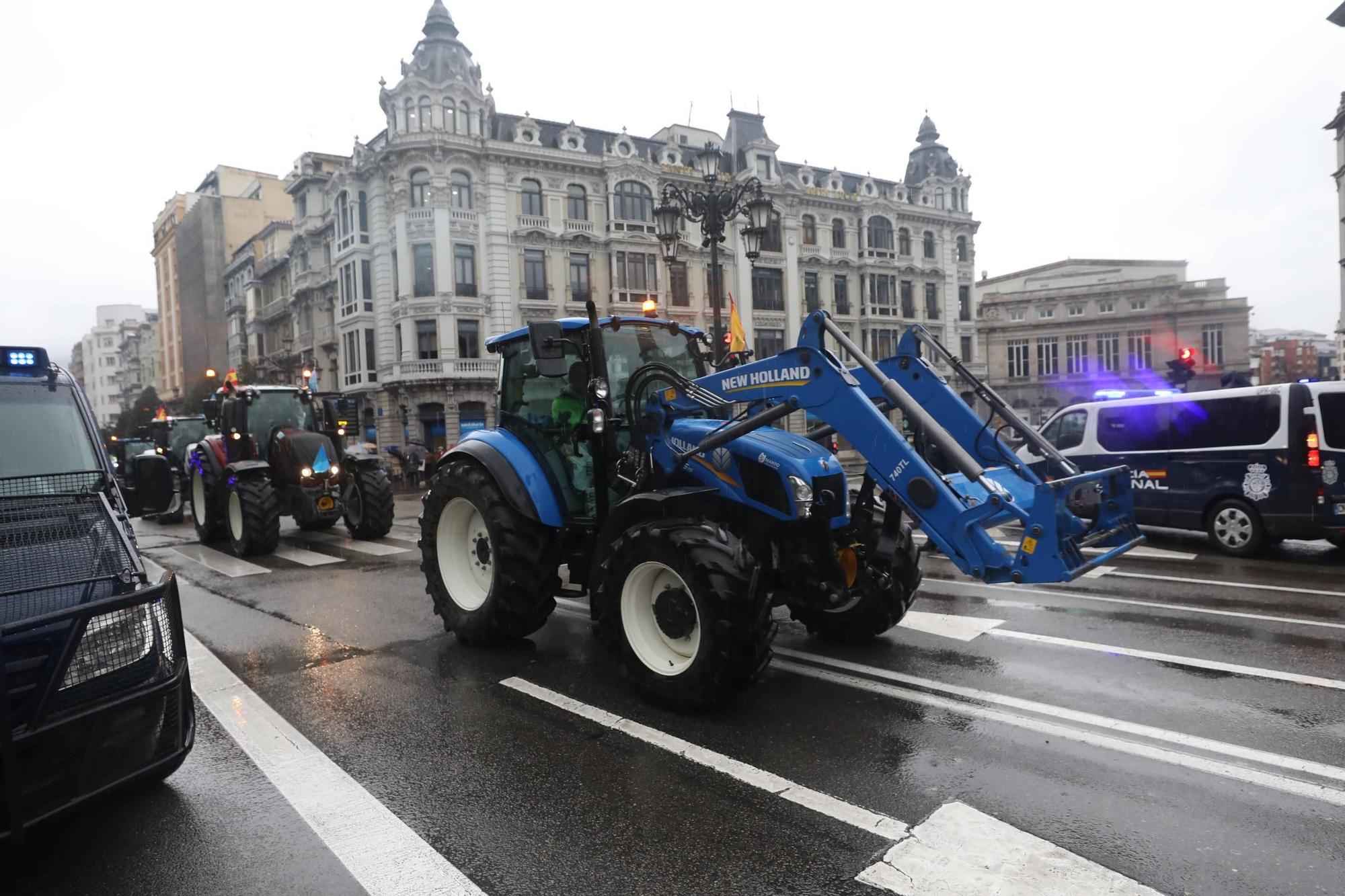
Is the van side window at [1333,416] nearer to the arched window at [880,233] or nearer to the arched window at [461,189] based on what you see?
the arched window at [461,189]

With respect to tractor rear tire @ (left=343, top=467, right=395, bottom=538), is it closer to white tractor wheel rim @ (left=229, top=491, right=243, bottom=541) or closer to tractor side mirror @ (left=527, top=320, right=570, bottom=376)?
white tractor wheel rim @ (left=229, top=491, right=243, bottom=541)

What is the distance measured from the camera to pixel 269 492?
1191cm

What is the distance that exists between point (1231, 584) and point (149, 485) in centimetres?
1004

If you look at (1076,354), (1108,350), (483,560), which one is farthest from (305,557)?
(1108,350)

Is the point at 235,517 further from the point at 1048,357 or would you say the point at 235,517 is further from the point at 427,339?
the point at 1048,357

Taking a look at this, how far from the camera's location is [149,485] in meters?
5.19

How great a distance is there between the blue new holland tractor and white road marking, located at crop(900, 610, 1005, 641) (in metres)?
0.73

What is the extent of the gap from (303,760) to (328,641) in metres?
2.63

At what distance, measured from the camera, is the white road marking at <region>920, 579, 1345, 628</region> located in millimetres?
6809

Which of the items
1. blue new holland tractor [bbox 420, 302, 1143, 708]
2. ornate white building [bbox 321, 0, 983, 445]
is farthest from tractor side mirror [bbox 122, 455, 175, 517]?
ornate white building [bbox 321, 0, 983, 445]

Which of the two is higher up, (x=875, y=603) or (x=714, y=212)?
(x=714, y=212)

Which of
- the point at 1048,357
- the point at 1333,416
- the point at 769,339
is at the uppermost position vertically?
the point at 769,339

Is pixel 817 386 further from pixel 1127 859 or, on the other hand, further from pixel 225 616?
pixel 225 616

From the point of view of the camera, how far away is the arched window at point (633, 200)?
129 feet
